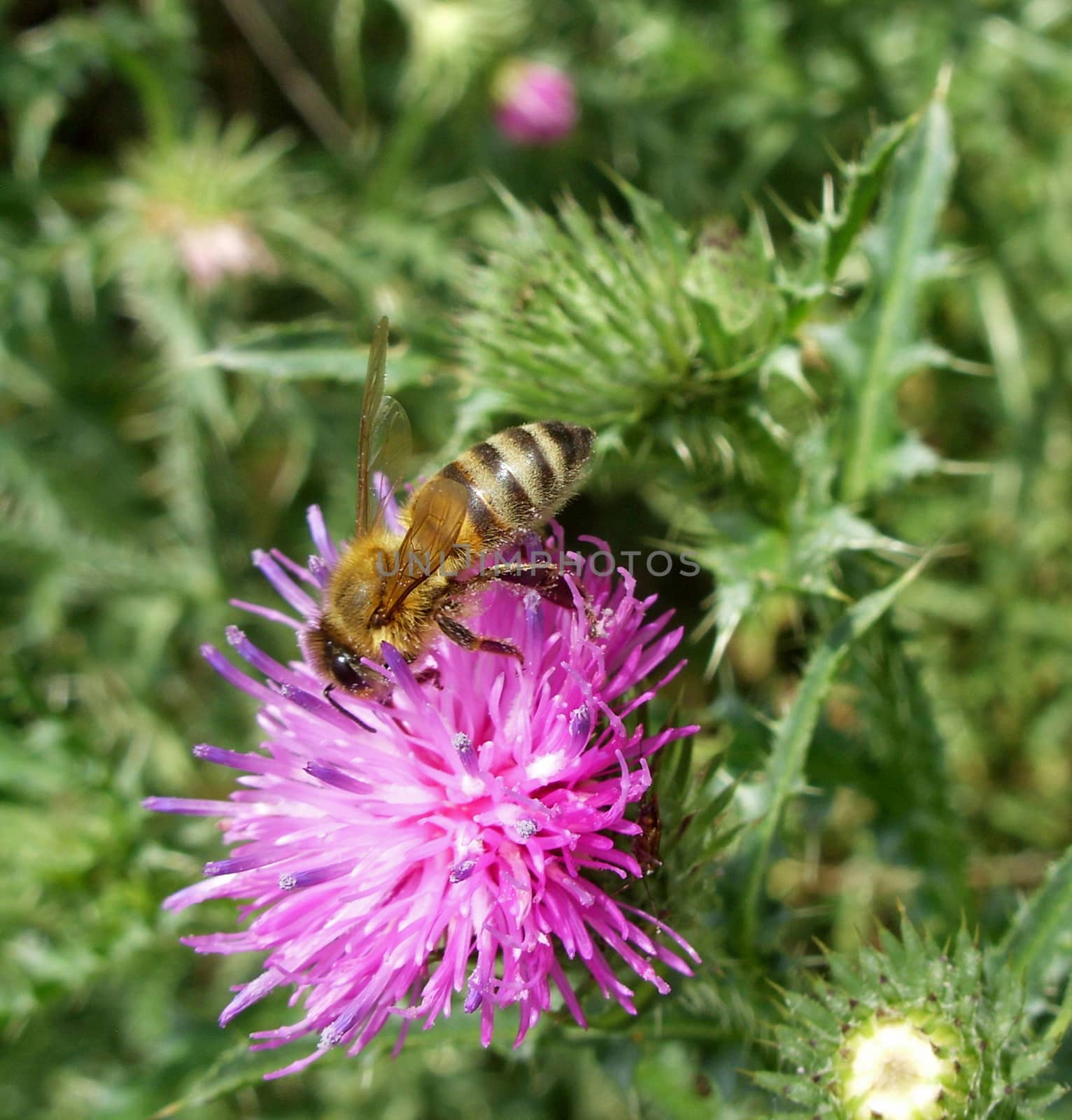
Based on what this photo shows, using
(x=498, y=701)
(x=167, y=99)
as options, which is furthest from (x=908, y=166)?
(x=167, y=99)

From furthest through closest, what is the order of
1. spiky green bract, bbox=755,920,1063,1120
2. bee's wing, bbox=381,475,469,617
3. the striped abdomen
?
the striped abdomen < bee's wing, bbox=381,475,469,617 < spiky green bract, bbox=755,920,1063,1120

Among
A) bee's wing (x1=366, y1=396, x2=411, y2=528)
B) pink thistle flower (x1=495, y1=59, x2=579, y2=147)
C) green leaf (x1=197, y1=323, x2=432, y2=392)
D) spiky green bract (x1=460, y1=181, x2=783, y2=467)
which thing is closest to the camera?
bee's wing (x1=366, y1=396, x2=411, y2=528)

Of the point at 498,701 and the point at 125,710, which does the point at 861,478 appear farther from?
the point at 125,710

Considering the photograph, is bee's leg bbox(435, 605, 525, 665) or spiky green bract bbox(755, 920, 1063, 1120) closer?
spiky green bract bbox(755, 920, 1063, 1120)

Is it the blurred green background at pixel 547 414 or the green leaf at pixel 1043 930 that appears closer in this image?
the green leaf at pixel 1043 930

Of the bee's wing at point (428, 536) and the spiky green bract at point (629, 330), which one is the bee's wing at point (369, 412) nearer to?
the bee's wing at point (428, 536)

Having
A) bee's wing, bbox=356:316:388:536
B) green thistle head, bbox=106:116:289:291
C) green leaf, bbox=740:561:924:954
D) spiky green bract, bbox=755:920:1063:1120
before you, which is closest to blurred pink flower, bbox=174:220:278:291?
green thistle head, bbox=106:116:289:291

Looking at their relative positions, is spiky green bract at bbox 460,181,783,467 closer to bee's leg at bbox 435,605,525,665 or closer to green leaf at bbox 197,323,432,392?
green leaf at bbox 197,323,432,392

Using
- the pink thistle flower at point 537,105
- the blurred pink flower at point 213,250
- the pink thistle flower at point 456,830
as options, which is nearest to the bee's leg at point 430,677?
the pink thistle flower at point 456,830
